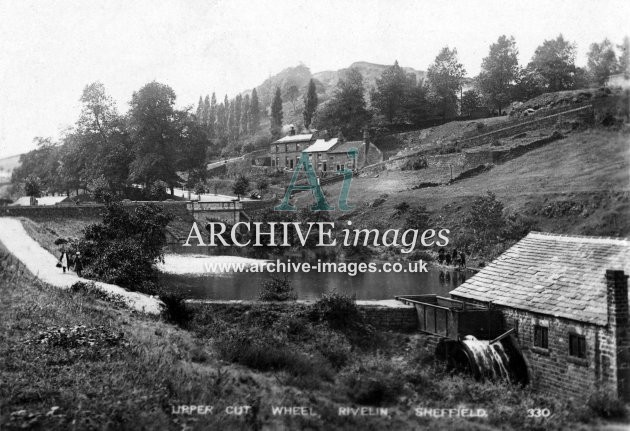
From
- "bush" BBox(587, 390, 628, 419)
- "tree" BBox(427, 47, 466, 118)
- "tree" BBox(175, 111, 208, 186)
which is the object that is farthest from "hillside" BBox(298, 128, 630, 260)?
"tree" BBox(427, 47, 466, 118)

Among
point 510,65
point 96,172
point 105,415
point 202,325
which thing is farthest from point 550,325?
point 510,65

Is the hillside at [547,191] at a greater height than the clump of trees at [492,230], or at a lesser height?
greater

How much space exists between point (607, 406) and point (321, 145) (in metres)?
51.3

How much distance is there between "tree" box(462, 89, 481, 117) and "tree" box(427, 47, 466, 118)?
5.53 feet

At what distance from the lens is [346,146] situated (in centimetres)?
5838

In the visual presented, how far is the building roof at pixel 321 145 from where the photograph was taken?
192 feet

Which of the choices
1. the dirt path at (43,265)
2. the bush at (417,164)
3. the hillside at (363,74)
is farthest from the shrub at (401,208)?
the hillside at (363,74)

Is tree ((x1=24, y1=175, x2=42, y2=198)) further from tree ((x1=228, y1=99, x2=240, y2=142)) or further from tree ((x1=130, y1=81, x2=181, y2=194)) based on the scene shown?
tree ((x1=228, y1=99, x2=240, y2=142))

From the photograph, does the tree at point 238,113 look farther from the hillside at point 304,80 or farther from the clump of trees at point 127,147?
the clump of trees at point 127,147

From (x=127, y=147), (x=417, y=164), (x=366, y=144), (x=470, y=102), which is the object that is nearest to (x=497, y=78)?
(x=470, y=102)

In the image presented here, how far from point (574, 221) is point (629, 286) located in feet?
36.7

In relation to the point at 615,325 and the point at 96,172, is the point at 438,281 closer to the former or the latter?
the point at 615,325

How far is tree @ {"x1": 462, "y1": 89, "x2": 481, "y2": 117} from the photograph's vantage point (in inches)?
2566

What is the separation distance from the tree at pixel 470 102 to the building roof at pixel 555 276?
5126 centimetres
